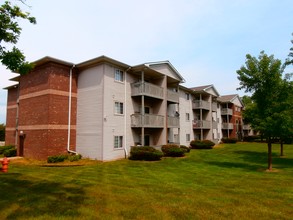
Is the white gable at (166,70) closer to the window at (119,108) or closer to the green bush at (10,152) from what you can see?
the window at (119,108)

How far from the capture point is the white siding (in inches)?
772

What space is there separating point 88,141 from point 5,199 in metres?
12.1

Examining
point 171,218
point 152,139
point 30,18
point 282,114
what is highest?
point 30,18

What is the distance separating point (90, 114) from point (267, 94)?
15530mm

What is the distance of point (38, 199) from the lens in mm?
8008

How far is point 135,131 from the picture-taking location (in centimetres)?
2309

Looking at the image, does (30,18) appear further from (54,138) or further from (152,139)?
(152,139)

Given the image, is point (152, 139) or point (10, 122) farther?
point (10, 122)

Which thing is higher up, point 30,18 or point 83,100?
point 30,18

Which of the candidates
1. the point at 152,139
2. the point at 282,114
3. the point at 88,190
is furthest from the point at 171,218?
the point at 152,139

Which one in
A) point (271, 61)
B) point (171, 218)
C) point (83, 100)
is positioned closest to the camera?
point (171, 218)

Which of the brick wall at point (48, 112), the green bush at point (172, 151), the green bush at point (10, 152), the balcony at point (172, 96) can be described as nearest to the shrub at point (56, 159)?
the brick wall at point (48, 112)

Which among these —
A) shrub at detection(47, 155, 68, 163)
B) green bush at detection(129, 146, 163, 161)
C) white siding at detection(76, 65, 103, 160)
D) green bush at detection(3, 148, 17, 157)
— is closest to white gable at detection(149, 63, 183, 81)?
white siding at detection(76, 65, 103, 160)

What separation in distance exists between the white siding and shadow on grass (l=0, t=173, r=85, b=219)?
344 inches
